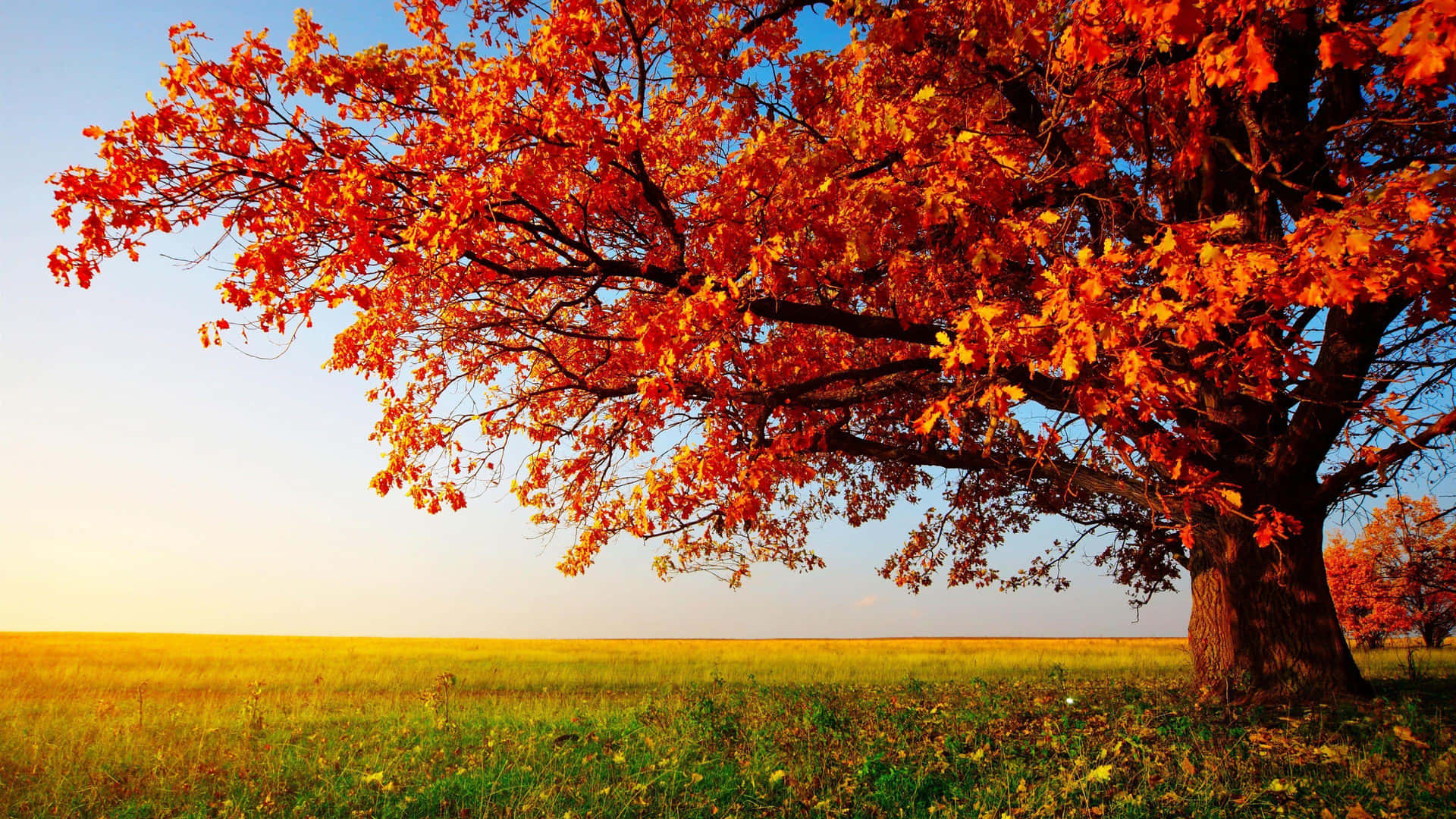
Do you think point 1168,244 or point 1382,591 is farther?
point 1382,591

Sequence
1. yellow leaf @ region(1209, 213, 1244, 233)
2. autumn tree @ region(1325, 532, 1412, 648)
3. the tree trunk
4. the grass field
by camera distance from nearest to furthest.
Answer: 1. yellow leaf @ region(1209, 213, 1244, 233)
2. the grass field
3. the tree trunk
4. autumn tree @ region(1325, 532, 1412, 648)

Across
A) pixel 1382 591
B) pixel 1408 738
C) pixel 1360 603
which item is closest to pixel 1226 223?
pixel 1408 738

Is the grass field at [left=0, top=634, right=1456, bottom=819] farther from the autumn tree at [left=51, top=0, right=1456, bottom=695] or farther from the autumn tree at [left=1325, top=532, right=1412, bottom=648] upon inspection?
the autumn tree at [left=1325, top=532, right=1412, bottom=648]

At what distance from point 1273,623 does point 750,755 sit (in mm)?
8031

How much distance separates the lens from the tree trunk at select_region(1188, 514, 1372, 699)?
10.2 m

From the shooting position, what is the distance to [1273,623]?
10.5m

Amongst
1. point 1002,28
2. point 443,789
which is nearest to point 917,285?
point 1002,28

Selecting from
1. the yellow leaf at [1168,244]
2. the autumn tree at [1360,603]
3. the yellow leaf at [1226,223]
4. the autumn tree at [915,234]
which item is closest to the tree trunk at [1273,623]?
the autumn tree at [915,234]

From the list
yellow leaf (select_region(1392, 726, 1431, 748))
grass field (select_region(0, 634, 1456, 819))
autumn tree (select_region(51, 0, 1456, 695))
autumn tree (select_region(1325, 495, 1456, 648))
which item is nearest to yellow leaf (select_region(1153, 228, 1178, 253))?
autumn tree (select_region(51, 0, 1456, 695))

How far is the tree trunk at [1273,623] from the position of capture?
33.5 ft

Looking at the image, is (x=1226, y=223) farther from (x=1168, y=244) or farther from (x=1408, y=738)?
(x=1408, y=738)

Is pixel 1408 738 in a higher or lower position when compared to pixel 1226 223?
lower

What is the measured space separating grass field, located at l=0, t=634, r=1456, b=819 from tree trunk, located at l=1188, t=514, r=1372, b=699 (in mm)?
595

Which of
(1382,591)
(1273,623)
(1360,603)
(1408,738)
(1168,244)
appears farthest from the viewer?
(1360,603)
